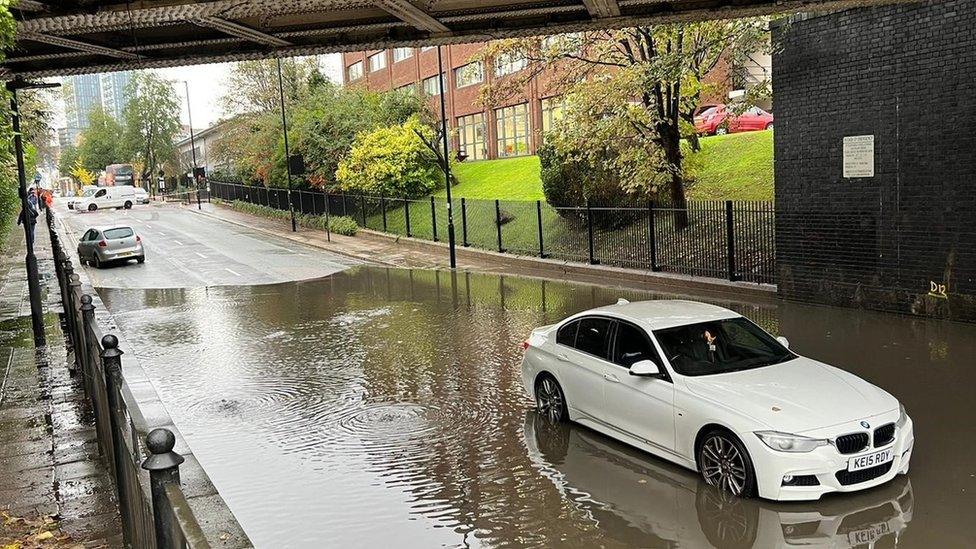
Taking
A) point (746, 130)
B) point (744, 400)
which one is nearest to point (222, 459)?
point (744, 400)

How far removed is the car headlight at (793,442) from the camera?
666 cm

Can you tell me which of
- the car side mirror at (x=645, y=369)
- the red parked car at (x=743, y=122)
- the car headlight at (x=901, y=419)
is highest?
the red parked car at (x=743, y=122)

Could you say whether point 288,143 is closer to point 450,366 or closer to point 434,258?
point 434,258

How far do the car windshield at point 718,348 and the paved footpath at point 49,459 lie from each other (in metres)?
5.03

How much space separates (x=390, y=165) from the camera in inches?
1508

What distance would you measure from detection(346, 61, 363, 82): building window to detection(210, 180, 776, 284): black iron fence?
3173 cm

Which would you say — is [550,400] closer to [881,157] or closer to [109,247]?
[881,157]

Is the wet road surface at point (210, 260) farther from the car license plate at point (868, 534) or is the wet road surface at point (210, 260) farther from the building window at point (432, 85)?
the car license plate at point (868, 534)

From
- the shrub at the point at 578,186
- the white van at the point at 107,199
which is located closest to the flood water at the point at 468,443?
the shrub at the point at 578,186

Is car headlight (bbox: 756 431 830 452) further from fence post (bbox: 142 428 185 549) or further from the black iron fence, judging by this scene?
the black iron fence

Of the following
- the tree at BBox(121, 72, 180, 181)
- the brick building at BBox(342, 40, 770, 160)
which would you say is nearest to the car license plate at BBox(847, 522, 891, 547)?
the brick building at BBox(342, 40, 770, 160)

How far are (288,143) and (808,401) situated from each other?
139 ft

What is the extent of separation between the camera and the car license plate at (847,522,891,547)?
617 cm

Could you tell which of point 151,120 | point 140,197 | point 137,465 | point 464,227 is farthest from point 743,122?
point 151,120
